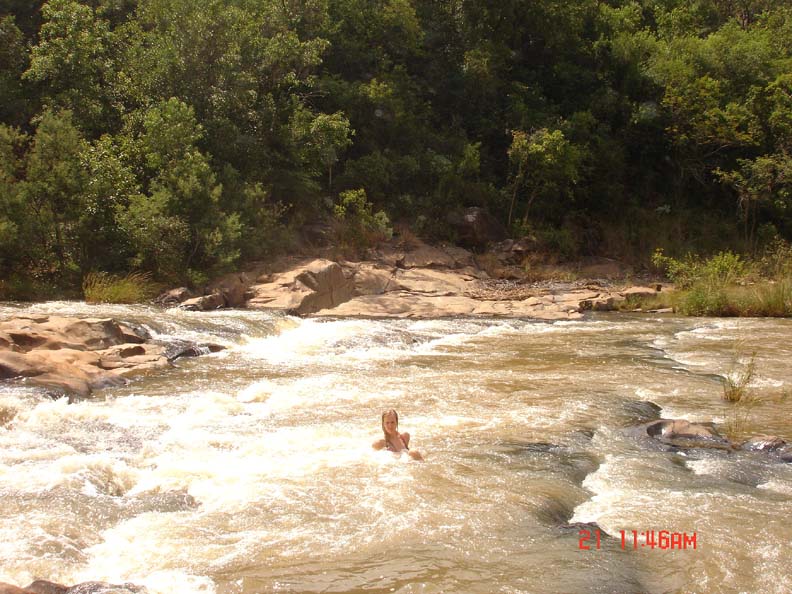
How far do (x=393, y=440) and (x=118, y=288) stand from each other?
11060 millimetres

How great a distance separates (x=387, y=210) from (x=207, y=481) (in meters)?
18.3

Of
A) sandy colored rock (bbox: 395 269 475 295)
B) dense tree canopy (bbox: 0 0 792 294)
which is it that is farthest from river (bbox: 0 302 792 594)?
sandy colored rock (bbox: 395 269 475 295)

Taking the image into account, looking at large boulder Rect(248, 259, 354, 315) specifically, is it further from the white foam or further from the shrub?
the white foam

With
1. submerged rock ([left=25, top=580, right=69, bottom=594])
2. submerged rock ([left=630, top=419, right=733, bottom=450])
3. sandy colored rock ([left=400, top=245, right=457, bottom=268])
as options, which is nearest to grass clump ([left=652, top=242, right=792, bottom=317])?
sandy colored rock ([left=400, top=245, right=457, bottom=268])

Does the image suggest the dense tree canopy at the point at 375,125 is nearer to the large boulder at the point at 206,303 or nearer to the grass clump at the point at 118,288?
the grass clump at the point at 118,288

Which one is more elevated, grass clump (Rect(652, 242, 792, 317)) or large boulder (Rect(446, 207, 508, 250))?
large boulder (Rect(446, 207, 508, 250))

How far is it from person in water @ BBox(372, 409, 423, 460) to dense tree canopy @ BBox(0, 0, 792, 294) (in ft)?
36.6

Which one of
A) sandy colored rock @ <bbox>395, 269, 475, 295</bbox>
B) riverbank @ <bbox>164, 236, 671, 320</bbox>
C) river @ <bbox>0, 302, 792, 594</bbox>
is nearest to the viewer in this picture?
river @ <bbox>0, 302, 792, 594</bbox>

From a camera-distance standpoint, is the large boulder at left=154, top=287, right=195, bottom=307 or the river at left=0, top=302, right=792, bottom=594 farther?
the large boulder at left=154, top=287, right=195, bottom=307

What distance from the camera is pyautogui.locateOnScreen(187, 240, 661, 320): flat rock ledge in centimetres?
1727
